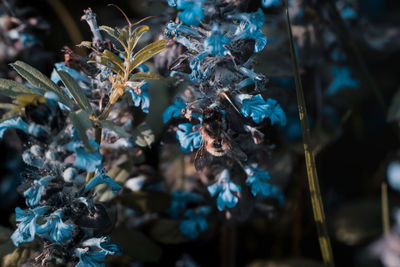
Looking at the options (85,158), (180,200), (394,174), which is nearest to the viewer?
(85,158)

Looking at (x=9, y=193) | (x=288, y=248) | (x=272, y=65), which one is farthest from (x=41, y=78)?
(x=288, y=248)

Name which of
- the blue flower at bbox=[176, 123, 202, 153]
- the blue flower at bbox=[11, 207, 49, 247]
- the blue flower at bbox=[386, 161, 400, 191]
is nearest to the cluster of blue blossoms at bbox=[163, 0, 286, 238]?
the blue flower at bbox=[176, 123, 202, 153]

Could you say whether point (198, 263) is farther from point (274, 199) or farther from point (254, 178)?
point (254, 178)

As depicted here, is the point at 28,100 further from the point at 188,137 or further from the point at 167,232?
the point at 167,232

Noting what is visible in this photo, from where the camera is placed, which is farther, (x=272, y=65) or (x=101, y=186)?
(x=272, y=65)

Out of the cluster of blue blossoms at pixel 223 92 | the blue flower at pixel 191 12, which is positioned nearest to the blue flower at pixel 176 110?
the cluster of blue blossoms at pixel 223 92

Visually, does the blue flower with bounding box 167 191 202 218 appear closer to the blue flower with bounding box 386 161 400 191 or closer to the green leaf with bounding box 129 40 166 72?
the green leaf with bounding box 129 40 166 72

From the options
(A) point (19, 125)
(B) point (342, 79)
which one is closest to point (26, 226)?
(A) point (19, 125)
